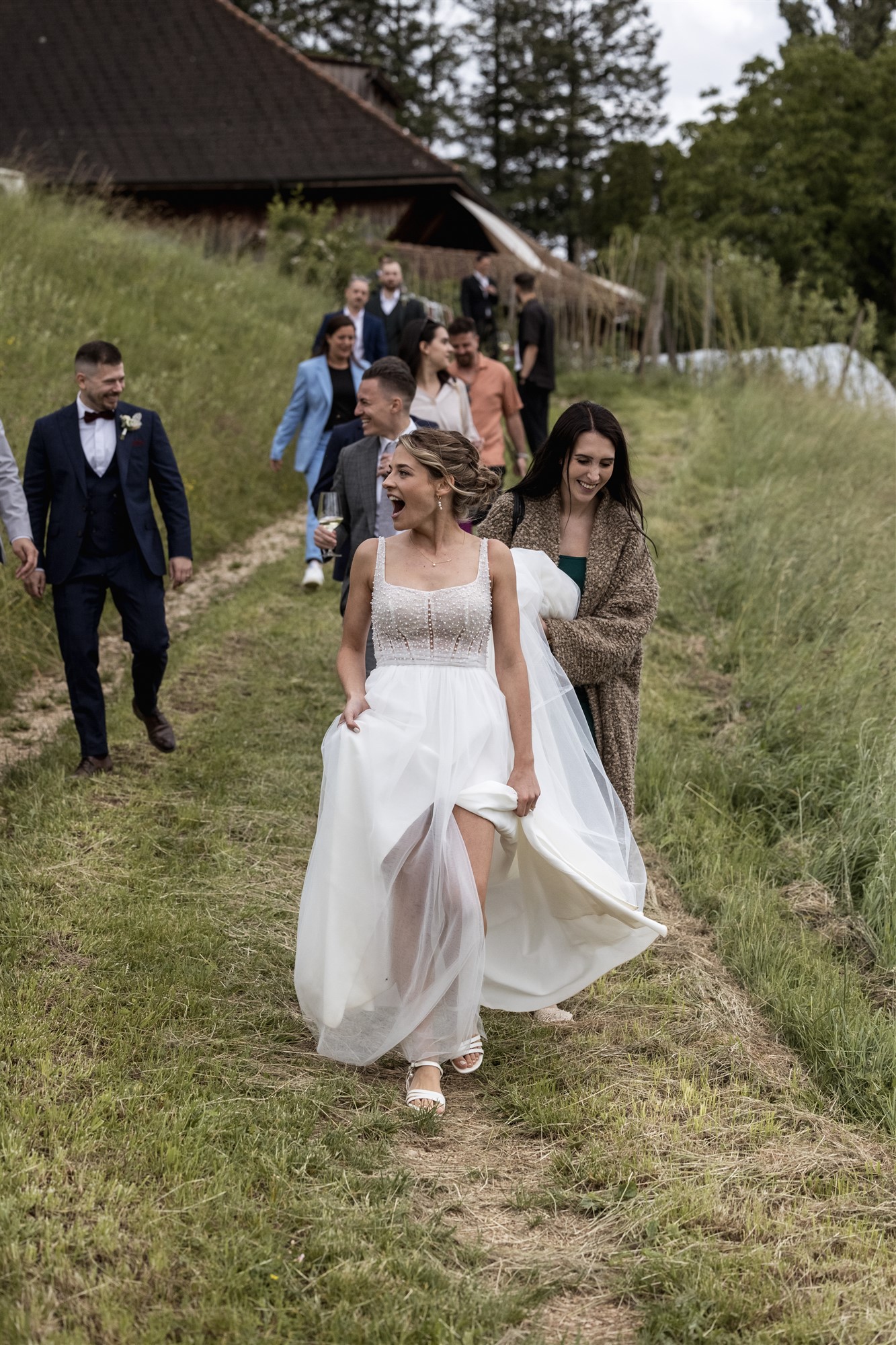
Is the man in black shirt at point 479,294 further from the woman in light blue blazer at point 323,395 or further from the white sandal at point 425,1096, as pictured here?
the white sandal at point 425,1096

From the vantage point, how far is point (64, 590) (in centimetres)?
682

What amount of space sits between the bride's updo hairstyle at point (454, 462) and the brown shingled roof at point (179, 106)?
23.1 m

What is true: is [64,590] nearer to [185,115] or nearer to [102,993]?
[102,993]

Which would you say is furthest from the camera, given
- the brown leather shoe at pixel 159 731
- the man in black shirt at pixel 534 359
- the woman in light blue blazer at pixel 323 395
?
the man in black shirt at pixel 534 359

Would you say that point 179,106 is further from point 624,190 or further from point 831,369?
point 624,190

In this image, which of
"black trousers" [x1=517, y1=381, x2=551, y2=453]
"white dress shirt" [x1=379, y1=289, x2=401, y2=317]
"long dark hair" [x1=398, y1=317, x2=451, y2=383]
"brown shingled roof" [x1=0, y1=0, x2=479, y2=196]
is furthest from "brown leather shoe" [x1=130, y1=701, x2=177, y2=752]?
"brown shingled roof" [x1=0, y1=0, x2=479, y2=196]

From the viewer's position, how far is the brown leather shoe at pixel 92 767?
6.89 m

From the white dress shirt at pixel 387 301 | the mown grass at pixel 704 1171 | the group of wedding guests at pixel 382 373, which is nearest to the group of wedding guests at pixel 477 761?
the mown grass at pixel 704 1171

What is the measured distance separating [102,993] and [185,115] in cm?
2652

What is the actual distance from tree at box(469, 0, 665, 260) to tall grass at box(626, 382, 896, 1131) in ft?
134

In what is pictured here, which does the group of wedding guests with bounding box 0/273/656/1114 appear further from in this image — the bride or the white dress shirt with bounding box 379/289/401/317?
the white dress shirt with bounding box 379/289/401/317

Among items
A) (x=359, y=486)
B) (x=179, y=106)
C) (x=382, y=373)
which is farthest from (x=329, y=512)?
(x=179, y=106)

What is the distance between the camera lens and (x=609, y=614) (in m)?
4.96

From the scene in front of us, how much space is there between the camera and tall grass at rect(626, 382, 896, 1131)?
17.0ft
